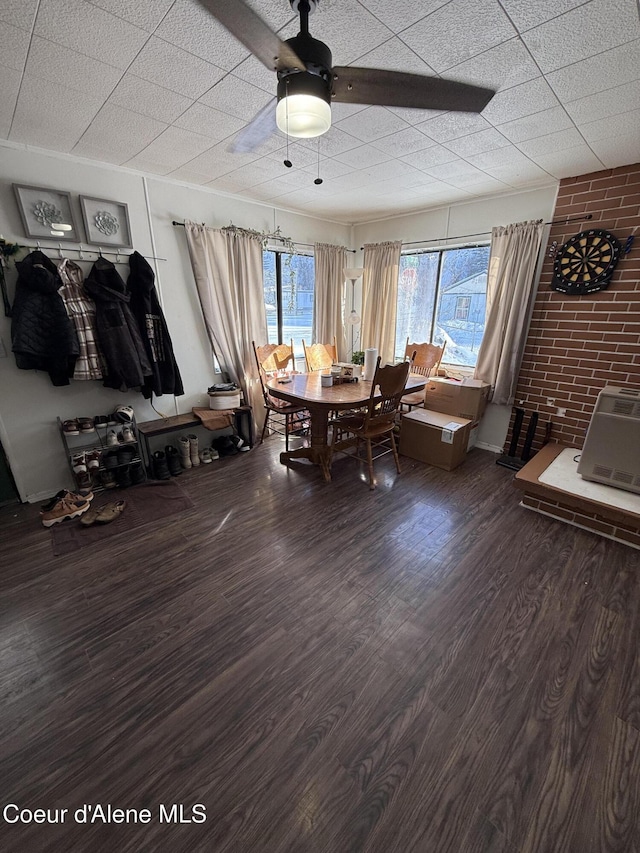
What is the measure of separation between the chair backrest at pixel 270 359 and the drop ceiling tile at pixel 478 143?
223cm

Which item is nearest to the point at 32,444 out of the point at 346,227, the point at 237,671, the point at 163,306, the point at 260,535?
Result: the point at 163,306

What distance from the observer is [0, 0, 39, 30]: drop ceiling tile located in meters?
1.17

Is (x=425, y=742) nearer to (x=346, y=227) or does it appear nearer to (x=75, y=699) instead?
(x=75, y=699)

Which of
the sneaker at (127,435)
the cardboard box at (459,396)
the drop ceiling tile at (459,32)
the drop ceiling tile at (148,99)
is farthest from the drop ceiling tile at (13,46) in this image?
the cardboard box at (459,396)

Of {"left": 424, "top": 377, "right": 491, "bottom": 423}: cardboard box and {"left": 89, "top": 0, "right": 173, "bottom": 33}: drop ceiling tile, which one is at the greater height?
{"left": 89, "top": 0, "right": 173, "bottom": 33}: drop ceiling tile

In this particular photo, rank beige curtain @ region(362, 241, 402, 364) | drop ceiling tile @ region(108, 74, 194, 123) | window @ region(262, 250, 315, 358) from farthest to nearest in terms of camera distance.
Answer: beige curtain @ region(362, 241, 402, 364) < window @ region(262, 250, 315, 358) < drop ceiling tile @ region(108, 74, 194, 123)

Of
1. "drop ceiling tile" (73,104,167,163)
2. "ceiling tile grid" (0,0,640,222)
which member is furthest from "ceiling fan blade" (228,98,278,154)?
"drop ceiling tile" (73,104,167,163)

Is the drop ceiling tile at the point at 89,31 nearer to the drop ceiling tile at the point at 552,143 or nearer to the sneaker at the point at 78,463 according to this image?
the drop ceiling tile at the point at 552,143

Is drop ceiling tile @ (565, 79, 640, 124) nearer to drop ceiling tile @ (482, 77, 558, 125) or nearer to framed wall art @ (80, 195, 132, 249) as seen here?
drop ceiling tile @ (482, 77, 558, 125)

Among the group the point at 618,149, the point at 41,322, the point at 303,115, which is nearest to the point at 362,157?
the point at 303,115

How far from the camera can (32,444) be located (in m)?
2.64

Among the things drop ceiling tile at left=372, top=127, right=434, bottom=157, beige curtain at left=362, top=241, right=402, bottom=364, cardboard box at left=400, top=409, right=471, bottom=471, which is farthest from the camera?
beige curtain at left=362, top=241, right=402, bottom=364

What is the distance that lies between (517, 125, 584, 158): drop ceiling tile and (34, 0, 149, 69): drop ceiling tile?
2.28m

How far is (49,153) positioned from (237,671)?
136 inches
